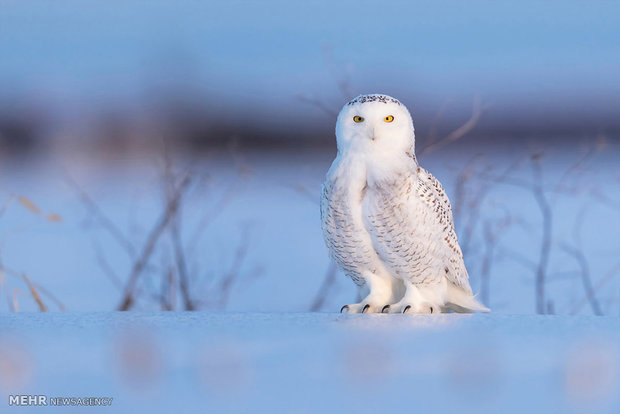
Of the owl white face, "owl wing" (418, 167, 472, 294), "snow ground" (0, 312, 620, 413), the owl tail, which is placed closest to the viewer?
"snow ground" (0, 312, 620, 413)

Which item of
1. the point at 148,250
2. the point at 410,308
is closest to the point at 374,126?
the point at 410,308

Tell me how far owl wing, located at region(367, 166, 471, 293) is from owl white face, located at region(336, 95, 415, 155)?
Result: 0.11 m

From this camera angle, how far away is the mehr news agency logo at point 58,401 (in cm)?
173

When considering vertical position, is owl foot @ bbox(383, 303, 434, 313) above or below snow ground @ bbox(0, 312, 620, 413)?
above

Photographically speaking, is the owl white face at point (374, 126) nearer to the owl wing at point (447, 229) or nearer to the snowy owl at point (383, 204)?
the snowy owl at point (383, 204)

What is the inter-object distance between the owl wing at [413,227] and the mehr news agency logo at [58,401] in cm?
124

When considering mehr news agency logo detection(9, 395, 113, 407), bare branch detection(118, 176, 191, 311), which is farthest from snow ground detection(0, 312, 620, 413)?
bare branch detection(118, 176, 191, 311)

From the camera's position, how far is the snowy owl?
2799 millimetres

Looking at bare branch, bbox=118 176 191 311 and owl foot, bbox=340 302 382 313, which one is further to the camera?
bare branch, bbox=118 176 191 311

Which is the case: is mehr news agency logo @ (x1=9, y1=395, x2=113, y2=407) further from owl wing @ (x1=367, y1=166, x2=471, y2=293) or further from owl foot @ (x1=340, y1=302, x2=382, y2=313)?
owl foot @ (x1=340, y1=302, x2=382, y2=313)

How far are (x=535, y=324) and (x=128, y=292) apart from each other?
2.26 m

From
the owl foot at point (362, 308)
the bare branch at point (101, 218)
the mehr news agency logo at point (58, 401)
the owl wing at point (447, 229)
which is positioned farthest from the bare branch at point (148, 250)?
the mehr news agency logo at point (58, 401)

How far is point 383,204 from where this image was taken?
110 inches

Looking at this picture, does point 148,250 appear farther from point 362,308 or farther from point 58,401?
point 58,401
